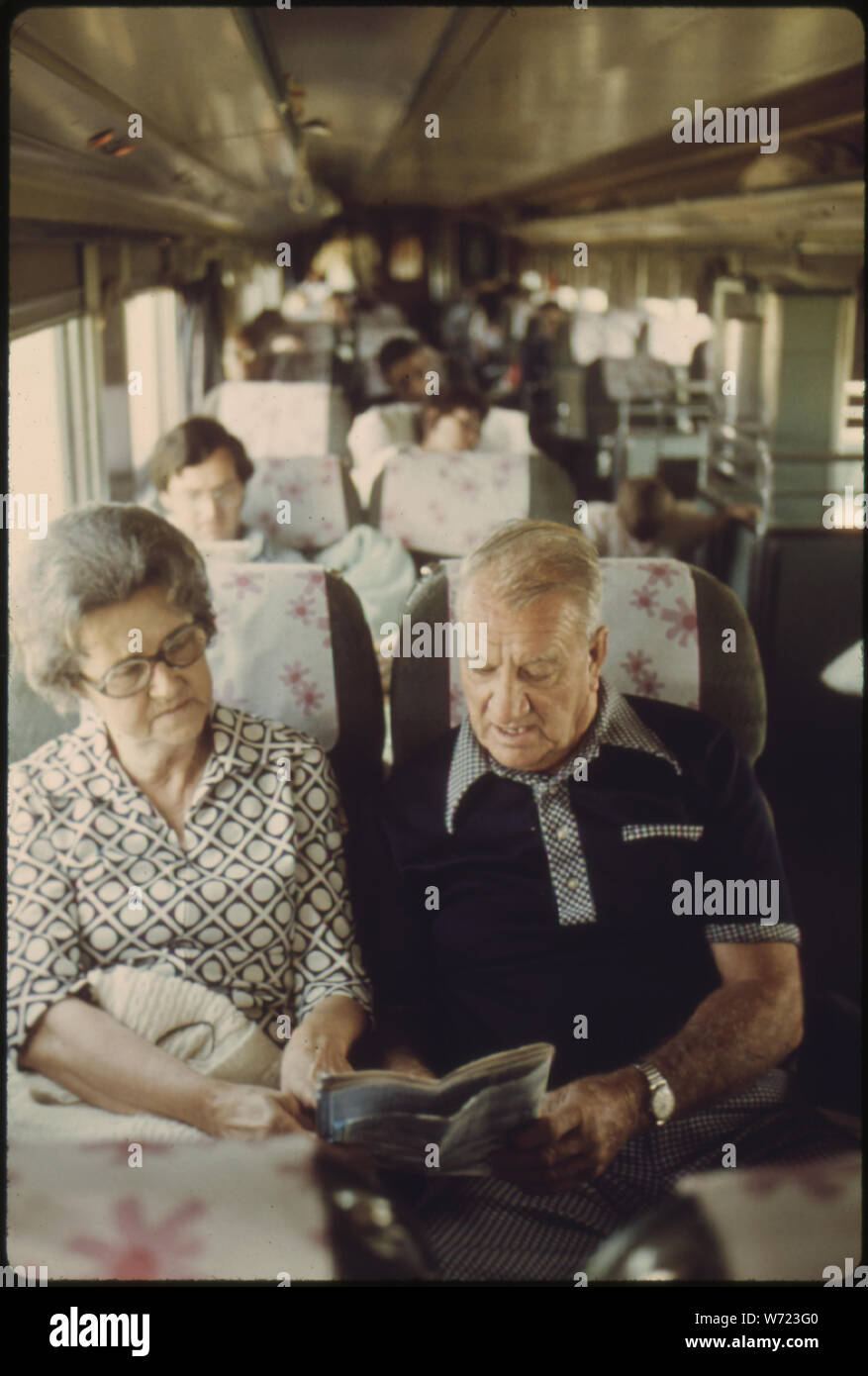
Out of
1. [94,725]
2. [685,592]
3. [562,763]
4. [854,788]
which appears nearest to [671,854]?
[562,763]

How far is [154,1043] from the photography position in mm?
1533

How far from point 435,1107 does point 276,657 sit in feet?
2.66

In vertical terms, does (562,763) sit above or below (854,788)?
above

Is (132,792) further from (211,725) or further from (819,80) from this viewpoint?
(819,80)

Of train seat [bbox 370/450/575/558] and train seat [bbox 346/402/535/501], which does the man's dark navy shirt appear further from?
train seat [bbox 346/402/535/501]

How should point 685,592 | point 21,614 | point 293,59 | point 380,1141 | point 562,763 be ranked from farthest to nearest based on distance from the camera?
point 293,59, point 685,592, point 562,763, point 21,614, point 380,1141

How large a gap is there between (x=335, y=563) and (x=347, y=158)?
176 inches

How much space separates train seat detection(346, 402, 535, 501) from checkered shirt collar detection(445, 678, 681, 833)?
2.86m

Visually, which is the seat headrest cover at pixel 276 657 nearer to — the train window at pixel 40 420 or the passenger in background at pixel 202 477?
the train window at pixel 40 420

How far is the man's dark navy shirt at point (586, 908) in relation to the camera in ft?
5.22

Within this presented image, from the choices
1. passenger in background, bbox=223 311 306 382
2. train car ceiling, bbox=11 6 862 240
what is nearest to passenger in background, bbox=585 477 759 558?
train car ceiling, bbox=11 6 862 240

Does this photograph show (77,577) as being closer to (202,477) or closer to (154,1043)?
(154,1043)

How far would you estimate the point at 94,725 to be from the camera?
1.60 m

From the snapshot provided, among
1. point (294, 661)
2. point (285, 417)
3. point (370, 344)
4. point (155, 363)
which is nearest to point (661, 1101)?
point (294, 661)
